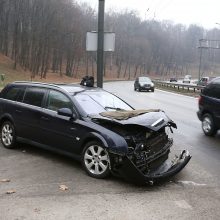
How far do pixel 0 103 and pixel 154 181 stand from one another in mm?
4471

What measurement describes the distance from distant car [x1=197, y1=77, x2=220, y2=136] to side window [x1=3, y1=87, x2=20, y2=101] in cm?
520

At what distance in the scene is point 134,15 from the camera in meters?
111

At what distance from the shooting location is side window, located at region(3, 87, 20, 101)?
9375mm

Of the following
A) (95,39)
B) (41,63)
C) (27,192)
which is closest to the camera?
(27,192)

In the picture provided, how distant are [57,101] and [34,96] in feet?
2.71

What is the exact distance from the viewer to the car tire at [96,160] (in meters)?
6.94

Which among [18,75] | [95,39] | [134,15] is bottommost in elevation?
[18,75]

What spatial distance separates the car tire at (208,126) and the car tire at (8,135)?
5.39 metres

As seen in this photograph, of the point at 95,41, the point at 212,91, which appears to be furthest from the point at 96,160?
the point at 95,41

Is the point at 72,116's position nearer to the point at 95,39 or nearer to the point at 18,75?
the point at 95,39

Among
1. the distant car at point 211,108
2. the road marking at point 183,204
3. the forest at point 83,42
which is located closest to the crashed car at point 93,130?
the road marking at point 183,204

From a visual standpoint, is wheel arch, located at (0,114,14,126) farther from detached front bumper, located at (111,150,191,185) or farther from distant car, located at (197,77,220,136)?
distant car, located at (197,77,220,136)

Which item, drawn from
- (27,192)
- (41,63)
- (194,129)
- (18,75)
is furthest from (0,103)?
(41,63)

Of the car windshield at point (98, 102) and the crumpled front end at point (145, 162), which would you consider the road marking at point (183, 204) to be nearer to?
the crumpled front end at point (145, 162)
